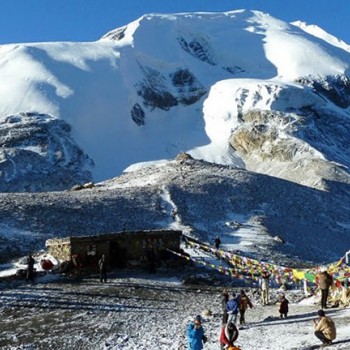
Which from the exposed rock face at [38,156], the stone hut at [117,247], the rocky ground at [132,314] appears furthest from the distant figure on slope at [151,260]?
the exposed rock face at [38,156]

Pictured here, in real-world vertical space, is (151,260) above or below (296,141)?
below

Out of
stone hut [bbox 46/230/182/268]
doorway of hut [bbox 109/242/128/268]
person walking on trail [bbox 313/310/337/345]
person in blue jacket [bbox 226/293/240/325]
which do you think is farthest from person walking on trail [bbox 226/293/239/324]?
doorway of hut [bbox 109/242/128/268]

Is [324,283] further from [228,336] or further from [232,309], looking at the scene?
[228,336]

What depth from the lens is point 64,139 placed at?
150m

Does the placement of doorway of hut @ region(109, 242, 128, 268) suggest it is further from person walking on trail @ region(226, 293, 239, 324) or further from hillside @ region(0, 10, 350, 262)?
person walking on trail @ region(226, 293, 239, 324)

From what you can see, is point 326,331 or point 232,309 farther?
point 232,309

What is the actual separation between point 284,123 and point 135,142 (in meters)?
41.2

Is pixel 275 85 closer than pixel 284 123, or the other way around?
pixel 284 123

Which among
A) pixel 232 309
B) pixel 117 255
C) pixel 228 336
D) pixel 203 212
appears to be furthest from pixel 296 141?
pixel 228 336

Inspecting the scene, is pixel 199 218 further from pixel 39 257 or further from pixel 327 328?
pixel 327 328

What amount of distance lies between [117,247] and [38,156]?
99409 mm

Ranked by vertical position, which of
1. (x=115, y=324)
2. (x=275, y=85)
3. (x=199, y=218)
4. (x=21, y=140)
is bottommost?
(x=115, y=324)

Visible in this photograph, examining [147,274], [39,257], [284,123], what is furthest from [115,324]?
[284,123]

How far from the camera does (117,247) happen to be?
41688 millimetres
